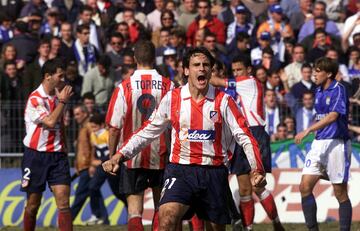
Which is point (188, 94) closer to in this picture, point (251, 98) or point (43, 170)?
point (43, 170)

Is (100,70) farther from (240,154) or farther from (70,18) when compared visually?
(240,154)

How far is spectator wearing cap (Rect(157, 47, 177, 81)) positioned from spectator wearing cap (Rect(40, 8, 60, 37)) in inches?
103

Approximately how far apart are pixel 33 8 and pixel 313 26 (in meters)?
5.31

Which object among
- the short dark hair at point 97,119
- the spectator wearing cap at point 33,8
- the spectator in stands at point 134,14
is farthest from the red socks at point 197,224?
the spectator wearing cap at point 33,8

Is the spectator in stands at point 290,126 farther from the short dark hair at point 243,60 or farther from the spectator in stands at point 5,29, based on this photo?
the spectator in stands at point 5,29

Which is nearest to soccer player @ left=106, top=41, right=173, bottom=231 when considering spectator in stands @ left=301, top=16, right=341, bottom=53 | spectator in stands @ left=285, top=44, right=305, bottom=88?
spectator in stands @ left=285, top=44, right=305, bottom=88

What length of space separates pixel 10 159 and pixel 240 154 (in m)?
5.19

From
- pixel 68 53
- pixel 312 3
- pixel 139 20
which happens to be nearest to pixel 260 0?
pixel 312 3

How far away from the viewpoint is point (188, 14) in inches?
901

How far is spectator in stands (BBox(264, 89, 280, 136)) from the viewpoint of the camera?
19453mm

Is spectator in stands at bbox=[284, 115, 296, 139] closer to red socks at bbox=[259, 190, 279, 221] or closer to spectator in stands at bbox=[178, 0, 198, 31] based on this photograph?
red socks at bbox=[259, 190, 279, 221]

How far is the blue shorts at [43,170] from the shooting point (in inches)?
577

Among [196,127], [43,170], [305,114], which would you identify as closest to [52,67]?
[43,170]

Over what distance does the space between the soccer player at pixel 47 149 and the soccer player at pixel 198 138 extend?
274 centimetres
